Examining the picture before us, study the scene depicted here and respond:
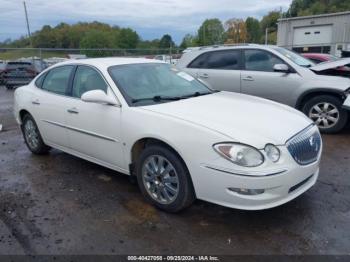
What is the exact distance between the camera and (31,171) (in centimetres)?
510

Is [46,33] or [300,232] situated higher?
[46,33]

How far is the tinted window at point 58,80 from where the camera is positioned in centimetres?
490

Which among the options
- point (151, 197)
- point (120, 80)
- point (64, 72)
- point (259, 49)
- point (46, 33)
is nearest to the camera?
point (151, 197)

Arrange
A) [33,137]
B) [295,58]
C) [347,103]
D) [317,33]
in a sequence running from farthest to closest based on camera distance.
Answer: [317,33] → [295,58] → [347,103] → [33,137]

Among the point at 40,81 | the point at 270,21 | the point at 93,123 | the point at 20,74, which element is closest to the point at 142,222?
the point at 93,123

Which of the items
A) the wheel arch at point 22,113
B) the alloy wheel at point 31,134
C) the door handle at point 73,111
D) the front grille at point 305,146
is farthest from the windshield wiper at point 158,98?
the wheel arch at point 22,113

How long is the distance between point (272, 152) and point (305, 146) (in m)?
0.49

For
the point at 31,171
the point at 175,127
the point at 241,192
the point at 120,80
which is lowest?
the point at 31,171

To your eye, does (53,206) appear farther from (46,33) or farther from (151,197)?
(46,33)

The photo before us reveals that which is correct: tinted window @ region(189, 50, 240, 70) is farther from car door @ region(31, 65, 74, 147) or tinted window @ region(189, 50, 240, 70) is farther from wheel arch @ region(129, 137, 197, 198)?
wheel arch @ region(129, 137, 197, 198)

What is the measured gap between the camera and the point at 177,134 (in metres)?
3.38

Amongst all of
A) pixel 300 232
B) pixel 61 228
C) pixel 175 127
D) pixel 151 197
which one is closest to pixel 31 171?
pixel 61 228

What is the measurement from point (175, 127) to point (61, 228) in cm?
150

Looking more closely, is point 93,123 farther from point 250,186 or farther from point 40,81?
point 250,186
